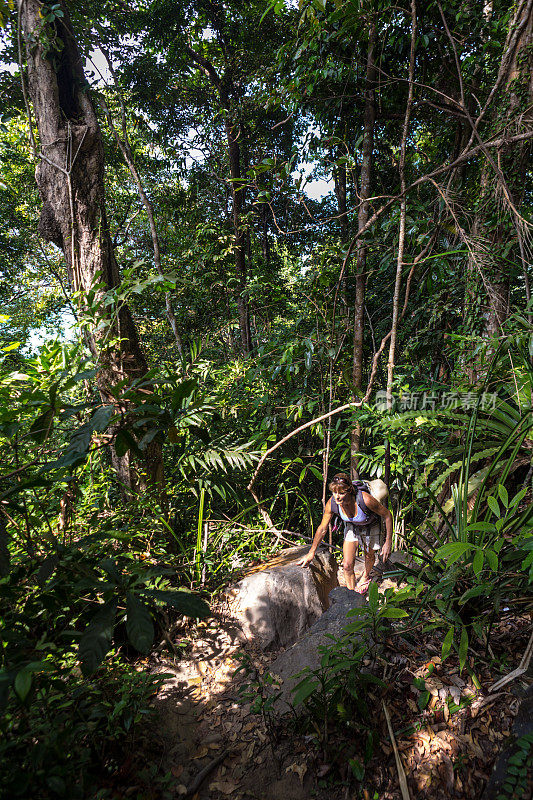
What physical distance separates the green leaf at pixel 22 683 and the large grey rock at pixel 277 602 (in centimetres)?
196

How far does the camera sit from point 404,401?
2.82 m

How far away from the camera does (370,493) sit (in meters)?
3.05

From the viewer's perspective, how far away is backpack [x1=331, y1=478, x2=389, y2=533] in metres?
2.98

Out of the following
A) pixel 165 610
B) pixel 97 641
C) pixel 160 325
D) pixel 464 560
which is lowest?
pixel 165 610

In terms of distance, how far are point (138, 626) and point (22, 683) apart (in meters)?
0.26

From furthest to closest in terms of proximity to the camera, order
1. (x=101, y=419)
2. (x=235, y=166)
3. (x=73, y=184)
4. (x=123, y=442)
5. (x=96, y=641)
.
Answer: (x=235, y=166), (x=73, y=184), (x=123, y=442), (x=101, y=419), (x=96, y=641)

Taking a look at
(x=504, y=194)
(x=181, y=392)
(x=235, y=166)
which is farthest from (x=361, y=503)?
(x=235, y=166)

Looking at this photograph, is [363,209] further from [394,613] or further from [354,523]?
[394,613]

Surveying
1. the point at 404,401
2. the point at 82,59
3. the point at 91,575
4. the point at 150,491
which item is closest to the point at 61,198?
the point at 82,59

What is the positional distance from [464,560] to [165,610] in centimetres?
186

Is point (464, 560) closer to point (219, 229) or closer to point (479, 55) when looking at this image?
point (479, 55)

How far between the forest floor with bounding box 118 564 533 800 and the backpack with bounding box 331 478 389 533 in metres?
1.27

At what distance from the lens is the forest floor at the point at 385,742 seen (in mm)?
1284

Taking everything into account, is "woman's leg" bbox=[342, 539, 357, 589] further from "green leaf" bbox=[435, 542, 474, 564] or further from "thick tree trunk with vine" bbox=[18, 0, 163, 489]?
"green leaf" bbox=[435, 542, 474, 564]
